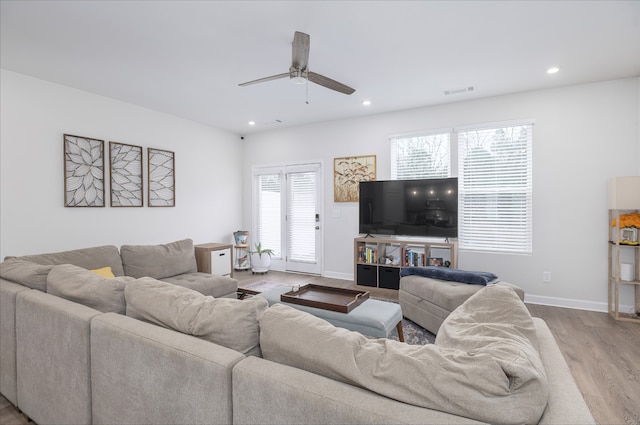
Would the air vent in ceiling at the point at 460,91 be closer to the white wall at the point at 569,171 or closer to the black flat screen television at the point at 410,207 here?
the white wall at the point at 569,171

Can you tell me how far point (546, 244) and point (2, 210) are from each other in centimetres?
636

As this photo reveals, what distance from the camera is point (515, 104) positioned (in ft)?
13.5

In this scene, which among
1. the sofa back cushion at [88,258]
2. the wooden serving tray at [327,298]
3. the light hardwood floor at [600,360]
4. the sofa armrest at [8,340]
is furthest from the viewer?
the sofa back cushion at [88,258]

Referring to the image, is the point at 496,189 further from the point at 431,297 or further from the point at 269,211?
the point at 269,211

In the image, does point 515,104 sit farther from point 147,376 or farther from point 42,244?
point 42,244

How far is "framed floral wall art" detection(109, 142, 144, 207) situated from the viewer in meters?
4.29

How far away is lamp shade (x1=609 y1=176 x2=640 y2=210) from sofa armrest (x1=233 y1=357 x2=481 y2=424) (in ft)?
13.0

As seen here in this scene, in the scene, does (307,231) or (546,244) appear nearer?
(546,244)

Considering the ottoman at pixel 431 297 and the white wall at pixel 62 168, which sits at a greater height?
the white wall at pixel 62 168

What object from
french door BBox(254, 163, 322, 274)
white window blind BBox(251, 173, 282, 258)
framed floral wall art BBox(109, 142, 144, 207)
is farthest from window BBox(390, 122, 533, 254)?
framed floral wall art BBox(109, 142, 144, 207)

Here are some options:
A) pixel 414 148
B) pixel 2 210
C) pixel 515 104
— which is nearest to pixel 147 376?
pixel 2 210

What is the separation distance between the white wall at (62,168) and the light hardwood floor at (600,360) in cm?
226

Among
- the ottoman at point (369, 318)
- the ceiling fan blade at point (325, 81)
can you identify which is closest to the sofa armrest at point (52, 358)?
the ottoman at point (369, 318)

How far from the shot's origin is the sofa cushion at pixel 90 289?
1.56 m
